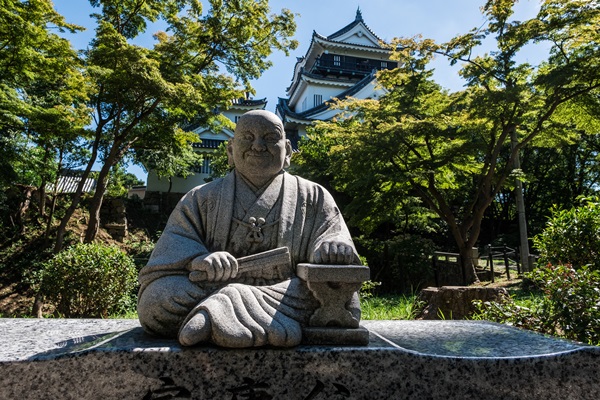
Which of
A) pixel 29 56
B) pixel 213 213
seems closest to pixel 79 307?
pixel 29 56

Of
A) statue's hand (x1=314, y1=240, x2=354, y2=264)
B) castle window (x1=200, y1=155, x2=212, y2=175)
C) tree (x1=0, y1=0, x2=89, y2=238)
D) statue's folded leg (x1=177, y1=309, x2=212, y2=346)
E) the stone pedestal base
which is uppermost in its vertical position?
castle window (x1=200, y1=155, x2=212, y2=175)

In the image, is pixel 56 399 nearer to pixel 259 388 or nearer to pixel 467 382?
pixel 259 388

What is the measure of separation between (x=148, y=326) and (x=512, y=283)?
1128cm

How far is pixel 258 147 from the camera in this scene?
3.26 metres

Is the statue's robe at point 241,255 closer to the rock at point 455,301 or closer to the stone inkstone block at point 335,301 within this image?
the stone inkstone block at point 335,301

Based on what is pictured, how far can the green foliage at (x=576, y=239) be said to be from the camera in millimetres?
5648

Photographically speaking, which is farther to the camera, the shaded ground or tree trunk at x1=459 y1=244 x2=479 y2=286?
tree trunk at x1=459 y1=244 x2=479 y2=286

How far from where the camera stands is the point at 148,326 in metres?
2.66

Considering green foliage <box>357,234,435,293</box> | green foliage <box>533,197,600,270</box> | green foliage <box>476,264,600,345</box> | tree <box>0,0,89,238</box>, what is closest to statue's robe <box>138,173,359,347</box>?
green foliage <box>476,264,600,345</box>

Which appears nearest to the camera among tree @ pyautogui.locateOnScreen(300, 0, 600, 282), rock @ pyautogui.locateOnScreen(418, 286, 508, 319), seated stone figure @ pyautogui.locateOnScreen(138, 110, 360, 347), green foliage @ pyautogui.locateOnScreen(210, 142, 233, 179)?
seated stone figure @ pyautogui.locateOnScreen(138, 110, 360, 347)

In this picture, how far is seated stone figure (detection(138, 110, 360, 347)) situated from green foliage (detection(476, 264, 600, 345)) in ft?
7.58

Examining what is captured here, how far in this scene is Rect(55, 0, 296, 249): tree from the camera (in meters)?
9.45

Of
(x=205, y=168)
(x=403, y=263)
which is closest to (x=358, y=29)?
(x=205, y=168)

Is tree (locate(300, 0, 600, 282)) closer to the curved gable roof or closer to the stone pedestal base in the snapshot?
the stone pedestal base
